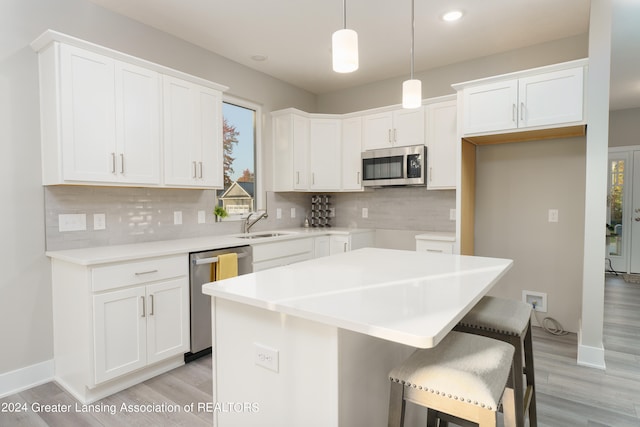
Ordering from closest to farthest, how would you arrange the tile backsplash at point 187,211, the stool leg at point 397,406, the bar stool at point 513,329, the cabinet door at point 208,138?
the stool leg at point 397,406, the bar stool at point 513,329, the tile backsplash at point 187,211, the cabinet door at point 208,138

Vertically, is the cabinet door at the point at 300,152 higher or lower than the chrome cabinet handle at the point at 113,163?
higher

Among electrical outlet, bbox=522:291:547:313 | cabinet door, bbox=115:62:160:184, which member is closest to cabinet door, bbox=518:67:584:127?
electrical outlet, bbox=522:291:547:313

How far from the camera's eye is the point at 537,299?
11.4 feet

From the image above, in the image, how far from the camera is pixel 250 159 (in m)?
4.16

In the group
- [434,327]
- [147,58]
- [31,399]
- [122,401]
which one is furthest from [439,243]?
[31,399]

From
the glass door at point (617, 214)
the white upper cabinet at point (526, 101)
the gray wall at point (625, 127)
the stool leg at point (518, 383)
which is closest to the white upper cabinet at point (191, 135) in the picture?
the white upper cabinet at point (526, 101)

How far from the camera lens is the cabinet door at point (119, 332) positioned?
222 cm

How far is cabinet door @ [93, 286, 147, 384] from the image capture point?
2217mm

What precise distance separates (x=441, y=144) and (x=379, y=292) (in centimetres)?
273

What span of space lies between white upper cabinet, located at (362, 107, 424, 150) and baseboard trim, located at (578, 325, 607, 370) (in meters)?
2.30

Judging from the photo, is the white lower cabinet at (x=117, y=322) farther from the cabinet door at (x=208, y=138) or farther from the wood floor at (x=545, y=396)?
the cabinet door at (x=208, y=138)

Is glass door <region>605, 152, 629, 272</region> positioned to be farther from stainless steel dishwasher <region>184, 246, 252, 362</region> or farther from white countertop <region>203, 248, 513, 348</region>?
stainless steel dishwasher <region>184, 246, 252, 362</region>

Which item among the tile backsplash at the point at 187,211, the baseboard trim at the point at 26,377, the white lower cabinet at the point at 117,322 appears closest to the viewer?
the white lower cabinet at the point at 117,322

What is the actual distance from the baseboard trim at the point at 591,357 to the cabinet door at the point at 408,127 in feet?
7.54
